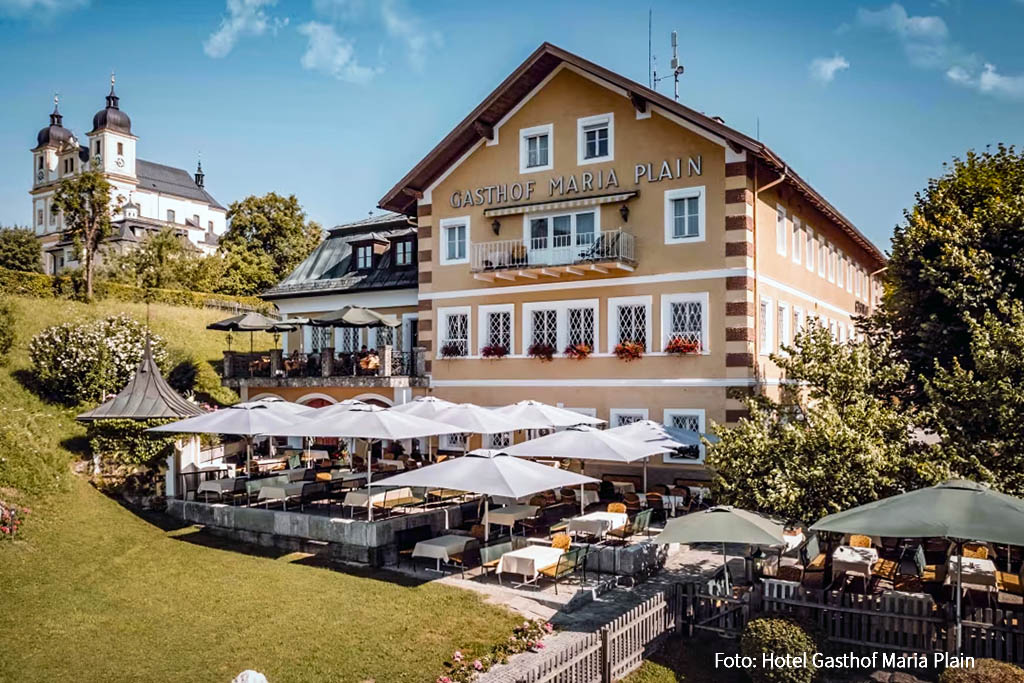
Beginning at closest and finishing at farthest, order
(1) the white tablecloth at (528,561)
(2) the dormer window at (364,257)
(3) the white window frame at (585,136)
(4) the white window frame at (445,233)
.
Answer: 1. (1) the white tablecloth at (528,561)
2. (3) the white window frame at (585,136)
3. (4) the white window frame at (445,233)
4. (2) the dormer window at (364,257)

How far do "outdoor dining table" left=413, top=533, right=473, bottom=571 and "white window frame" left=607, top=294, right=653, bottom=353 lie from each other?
397 inches

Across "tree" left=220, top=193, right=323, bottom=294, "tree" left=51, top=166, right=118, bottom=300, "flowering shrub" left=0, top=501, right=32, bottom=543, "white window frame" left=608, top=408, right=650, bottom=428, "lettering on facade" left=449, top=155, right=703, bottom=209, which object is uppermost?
"tree" left=220, top=193, right=323, bottom=294

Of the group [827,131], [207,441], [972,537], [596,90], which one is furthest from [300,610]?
[596,90]

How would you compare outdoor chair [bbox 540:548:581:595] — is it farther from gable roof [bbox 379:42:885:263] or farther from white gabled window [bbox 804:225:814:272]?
white gabled window [bbox 804:225:814:272]

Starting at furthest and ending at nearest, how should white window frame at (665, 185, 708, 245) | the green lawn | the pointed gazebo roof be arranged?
white window frame at (665, 185, 708, 245) < the pointed gazebo roof < the green lawn

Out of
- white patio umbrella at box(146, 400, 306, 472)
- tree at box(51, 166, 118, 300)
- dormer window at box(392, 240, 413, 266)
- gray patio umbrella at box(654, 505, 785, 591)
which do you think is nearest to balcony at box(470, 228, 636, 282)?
dormer window at box(392, 240, 413, 266)

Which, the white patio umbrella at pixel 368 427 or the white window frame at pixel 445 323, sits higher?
the white window frame at pixel 445 323

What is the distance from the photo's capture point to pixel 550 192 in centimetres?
2541

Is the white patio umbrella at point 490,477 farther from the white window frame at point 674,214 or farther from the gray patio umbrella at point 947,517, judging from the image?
the white window frame at point 674,214

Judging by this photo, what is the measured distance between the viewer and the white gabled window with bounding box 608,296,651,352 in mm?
23891

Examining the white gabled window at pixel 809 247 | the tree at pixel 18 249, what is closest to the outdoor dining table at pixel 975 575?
the white gabled window at pixel 809 247

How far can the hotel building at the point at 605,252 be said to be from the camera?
2272 centimetres

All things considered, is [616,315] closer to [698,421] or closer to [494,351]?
[698,421]

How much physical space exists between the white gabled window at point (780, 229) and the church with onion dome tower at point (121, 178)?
79964 millimetres
